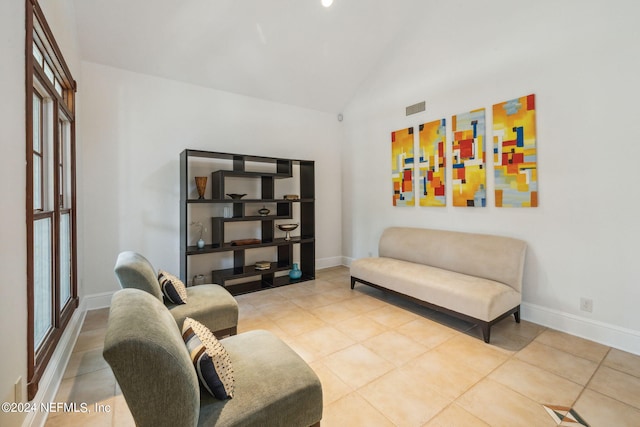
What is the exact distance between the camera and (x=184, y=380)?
990mm

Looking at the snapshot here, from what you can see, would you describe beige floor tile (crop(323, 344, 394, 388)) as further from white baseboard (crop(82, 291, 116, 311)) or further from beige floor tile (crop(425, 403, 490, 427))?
white baseboard (crop(82, 291, 116, 311))

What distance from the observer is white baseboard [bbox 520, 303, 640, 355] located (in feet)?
7.62

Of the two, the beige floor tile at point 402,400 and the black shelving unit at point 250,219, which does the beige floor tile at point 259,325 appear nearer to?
the black shelving unit at point 250,219

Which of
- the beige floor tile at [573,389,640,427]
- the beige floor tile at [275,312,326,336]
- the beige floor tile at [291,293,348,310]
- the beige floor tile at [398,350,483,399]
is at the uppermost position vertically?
the beige floor tile at [291,293,348,310]

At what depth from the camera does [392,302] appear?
3.46 meters

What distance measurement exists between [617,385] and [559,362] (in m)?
0.32

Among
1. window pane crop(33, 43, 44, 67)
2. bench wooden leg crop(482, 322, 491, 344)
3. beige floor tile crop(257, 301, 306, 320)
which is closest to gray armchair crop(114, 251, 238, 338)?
beige floor tile crop(257, 301, 306, 320)

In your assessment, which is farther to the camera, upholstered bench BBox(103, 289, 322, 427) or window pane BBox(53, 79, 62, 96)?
window pane BBox(53, 79, 62, 96)

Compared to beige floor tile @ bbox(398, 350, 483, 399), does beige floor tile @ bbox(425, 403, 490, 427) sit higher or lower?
lower

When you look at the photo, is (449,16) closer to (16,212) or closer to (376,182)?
(376,182)

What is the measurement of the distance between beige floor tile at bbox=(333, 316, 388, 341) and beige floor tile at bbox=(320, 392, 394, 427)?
81 cm

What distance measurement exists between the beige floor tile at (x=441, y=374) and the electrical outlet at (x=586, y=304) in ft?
4.65

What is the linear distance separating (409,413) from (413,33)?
14.9 feet

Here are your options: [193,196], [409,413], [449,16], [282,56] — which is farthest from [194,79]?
[409,413]
